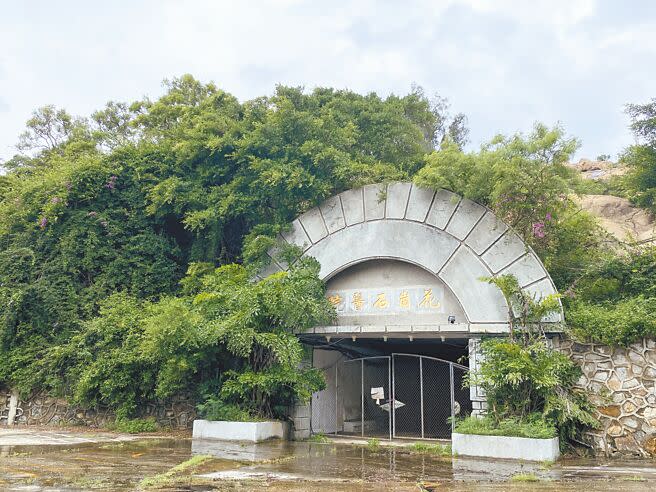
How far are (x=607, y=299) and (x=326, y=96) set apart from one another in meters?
8.16

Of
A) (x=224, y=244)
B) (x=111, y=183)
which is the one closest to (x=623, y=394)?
(x=224, y=244)

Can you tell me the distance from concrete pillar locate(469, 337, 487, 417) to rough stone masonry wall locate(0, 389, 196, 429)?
5.77m

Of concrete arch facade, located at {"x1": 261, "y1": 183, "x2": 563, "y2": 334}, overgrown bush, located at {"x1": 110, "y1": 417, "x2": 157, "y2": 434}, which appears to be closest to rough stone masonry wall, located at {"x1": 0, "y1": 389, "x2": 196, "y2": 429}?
overgrown bush, located at {"x1": 110, "y1": 417, "x2": 157, "y2": 434}

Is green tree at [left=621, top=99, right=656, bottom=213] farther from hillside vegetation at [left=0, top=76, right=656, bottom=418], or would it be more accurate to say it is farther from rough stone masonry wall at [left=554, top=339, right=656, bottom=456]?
rough stone masonry wall at [left=554, top=339, right=656, bottom=456]

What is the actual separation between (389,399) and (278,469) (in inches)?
200

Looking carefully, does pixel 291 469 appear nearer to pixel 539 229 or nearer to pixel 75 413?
pixel 539 229

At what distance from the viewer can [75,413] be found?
1277cm

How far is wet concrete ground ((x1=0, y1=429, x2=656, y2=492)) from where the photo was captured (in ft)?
20.6

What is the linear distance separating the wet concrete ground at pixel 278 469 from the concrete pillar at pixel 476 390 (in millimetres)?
1264

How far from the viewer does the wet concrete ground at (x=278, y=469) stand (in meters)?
6.27

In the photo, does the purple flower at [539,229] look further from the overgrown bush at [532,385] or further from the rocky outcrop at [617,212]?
the rocky outcrop at [617,212]

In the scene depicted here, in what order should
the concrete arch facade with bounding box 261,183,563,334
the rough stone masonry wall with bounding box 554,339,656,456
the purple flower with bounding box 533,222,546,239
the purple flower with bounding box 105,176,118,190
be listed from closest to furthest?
the rough stone masonry wall with bounding box 554,339,656,456
the concrete arch facade with bounding box 261,183,563,334
the purple flower with bounding box 533,222,546,239
the purple flower with bounding box 105,176,118,190

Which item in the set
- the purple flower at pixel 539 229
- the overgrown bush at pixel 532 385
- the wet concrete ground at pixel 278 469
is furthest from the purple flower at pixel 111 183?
the purple flower at pixel 539 229

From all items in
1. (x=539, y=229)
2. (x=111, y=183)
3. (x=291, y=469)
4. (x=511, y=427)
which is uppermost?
(x=111, y=183)
